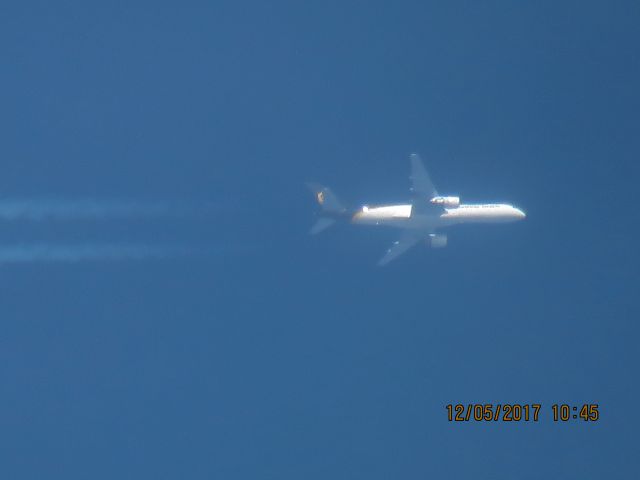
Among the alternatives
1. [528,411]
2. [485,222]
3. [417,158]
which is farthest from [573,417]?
[417,158]

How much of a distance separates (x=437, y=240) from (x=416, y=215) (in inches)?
86.6

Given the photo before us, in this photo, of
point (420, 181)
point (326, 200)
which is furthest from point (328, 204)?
point (420, 181)

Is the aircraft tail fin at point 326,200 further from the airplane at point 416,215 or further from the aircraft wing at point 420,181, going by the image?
the aircraft wing at point 420,181

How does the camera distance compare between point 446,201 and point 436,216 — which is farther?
point 436,216

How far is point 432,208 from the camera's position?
7738cm

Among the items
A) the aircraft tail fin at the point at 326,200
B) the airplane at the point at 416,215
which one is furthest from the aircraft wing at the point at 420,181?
the aircraft tail fin at the point at 326,200

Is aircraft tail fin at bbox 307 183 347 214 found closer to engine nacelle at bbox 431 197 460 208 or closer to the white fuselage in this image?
the white fuselage

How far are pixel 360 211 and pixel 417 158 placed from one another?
19.1 feet

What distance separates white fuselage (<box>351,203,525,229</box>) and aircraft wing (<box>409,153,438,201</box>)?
142 centimetres

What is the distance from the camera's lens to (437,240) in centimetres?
7831

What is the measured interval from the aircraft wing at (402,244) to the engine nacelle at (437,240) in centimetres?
122

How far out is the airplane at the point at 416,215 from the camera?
77500mm

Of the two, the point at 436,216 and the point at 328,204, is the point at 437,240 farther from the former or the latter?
the point at 328,204

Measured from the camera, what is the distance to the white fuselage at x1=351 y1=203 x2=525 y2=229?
7806cm
